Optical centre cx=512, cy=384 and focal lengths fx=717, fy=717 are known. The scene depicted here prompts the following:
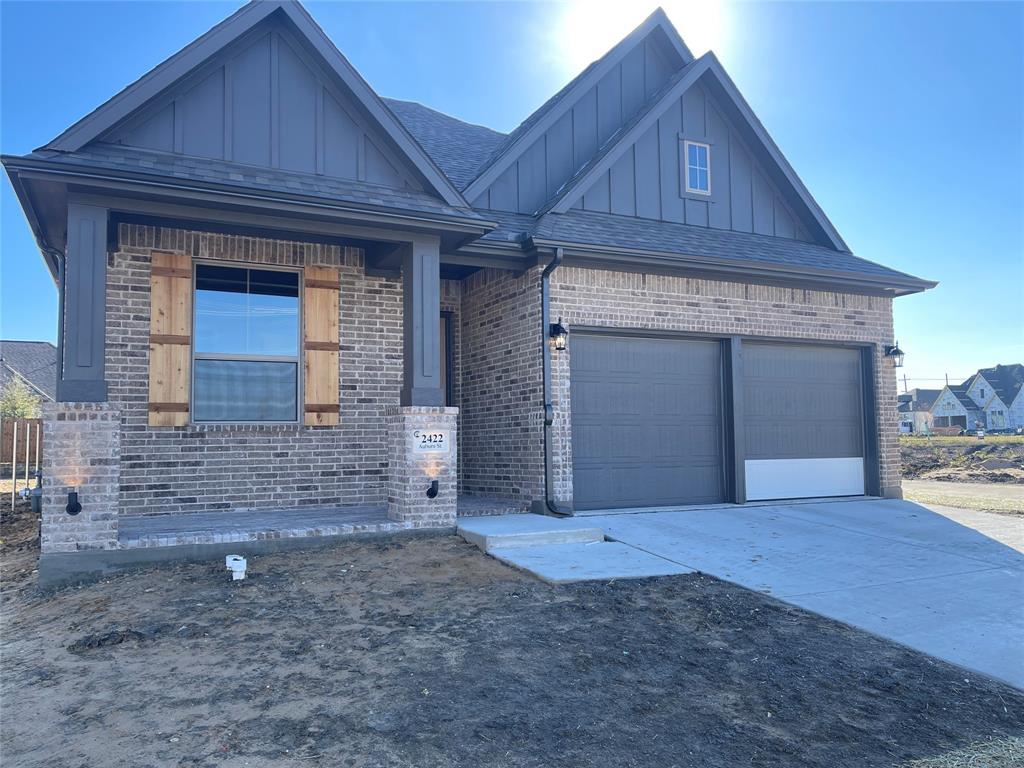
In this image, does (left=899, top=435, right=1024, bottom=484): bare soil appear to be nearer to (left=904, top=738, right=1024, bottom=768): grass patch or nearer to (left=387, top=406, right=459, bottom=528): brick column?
(left=387, top=406, right=459, bottom=528): brick column

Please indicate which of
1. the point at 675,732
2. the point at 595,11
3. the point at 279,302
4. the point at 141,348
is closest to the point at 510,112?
the point at 595,11

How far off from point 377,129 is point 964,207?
17.1 meters

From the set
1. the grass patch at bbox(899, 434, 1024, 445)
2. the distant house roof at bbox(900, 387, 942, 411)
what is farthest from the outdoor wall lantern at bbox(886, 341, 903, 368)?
the distant house roof at bbox(900, 387, 942, 411)

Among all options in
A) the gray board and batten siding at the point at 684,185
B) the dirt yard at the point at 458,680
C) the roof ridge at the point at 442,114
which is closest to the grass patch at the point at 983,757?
the dirt yard at the point at 458,680

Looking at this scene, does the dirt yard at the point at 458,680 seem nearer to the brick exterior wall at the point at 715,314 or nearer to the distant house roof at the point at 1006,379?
the brick exterior wall at the point at 715,314

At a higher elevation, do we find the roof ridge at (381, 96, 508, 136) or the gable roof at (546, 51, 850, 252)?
the roof ridge at (381, 96, 508, 136)

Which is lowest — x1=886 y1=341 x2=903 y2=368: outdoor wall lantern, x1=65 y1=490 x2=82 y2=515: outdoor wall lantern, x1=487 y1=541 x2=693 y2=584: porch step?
x1=487 y1=541 x2=693 y2=584: porch step

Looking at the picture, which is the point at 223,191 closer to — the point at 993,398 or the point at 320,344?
the point at 320,344

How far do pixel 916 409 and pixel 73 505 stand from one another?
3492 inches

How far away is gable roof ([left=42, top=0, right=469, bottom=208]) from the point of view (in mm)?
6668

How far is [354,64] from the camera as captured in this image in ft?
26.2

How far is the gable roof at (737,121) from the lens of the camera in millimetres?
10172

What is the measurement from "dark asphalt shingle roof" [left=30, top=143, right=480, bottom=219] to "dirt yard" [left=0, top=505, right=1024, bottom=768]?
12.0 ft

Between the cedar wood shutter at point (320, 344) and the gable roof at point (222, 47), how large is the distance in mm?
1903
